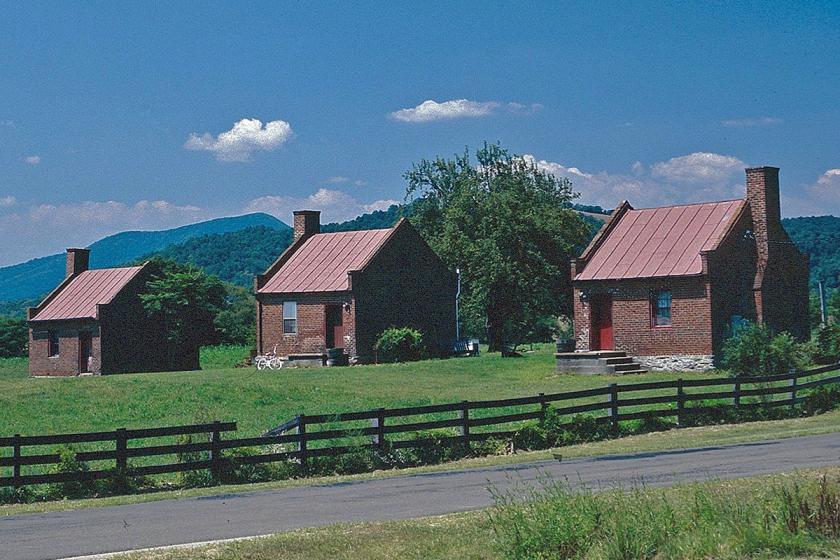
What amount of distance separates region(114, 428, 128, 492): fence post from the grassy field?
289 inches

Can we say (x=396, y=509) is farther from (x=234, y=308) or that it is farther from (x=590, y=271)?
(x=234, y=308)

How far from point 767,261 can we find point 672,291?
482 centimetres

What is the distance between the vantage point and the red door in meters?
49.2

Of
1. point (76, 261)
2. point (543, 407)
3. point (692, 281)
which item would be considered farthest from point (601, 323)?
point (76, 261)

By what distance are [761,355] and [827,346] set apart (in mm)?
7316

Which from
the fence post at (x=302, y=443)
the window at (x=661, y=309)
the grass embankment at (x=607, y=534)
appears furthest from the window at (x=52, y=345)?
the grass embankment at (x=607, y=534)

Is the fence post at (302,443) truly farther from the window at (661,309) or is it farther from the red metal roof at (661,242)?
the window at (661,309)

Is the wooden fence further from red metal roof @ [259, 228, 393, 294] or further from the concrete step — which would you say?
red metal roof @ [259, 228, 393, 294]

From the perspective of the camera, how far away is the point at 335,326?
2264 inches

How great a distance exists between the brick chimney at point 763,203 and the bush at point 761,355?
7.90 meters

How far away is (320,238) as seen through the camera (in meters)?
63.4

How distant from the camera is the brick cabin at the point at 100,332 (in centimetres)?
6347

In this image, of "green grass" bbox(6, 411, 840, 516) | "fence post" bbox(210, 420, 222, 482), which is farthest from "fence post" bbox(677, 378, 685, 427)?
"fence post" bbox(210, 420, 222, 482)

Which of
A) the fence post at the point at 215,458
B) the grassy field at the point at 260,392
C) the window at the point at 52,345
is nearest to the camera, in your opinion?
the fence post at the point at 215,458
